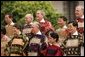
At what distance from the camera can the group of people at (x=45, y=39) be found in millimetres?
13141

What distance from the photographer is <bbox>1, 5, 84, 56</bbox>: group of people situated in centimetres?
1314

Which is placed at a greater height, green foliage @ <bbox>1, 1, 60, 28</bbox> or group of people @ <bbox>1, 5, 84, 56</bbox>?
group of people @ <bbox>1, 5, 84, 56</bbox>

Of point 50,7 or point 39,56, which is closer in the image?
point 39,56

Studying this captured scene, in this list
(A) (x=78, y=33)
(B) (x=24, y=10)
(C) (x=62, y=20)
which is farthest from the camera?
(B) (x=24, y=10)

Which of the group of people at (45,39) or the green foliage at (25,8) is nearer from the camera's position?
the group of people at (45,39)

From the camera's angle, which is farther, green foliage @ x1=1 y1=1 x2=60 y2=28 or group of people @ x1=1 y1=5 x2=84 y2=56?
green foliage @ x1=1 y1=1 x2=60 y2=28

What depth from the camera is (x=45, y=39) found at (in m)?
13.3

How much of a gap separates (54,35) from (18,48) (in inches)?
32.9

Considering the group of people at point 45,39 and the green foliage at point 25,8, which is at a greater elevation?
the group of people at point 45,39

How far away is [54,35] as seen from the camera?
43.5 ft

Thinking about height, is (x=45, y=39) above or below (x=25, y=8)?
above

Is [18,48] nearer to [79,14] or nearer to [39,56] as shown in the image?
[39,56]

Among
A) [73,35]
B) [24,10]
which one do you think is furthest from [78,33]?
[24,10]

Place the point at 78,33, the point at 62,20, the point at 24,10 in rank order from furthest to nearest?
the point at 24,10
the point at 62,20
the point at 78,33
